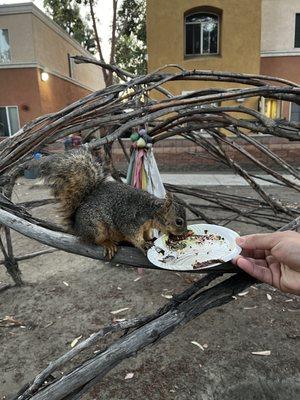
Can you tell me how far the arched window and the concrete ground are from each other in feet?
26.9

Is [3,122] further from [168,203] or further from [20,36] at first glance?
[168,203]

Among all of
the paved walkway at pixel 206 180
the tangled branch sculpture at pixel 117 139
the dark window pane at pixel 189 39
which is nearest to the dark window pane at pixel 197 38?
the dark window pane at pixel 189 39

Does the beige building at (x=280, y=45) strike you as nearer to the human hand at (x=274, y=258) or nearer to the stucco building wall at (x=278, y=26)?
the stucco building wall at (x=278, y=26)

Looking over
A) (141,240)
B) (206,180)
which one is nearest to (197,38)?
(206,180)

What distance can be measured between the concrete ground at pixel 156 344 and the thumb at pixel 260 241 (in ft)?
3.30

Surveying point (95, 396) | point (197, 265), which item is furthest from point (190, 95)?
point (95, 396)

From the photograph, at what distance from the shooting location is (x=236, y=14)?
9.76 m

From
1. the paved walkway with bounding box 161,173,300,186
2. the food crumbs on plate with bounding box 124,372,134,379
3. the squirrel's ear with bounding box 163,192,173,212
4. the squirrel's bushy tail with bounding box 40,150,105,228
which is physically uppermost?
the squirrel's bushy tail with bounding box 40,150,105,228

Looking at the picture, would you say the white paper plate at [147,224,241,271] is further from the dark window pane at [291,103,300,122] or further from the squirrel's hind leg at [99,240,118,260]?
the dark window pane at [291,103,300,122]

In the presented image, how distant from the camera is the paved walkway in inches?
325

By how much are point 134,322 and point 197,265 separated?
469 mm

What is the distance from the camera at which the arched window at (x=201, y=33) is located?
10.3 metres

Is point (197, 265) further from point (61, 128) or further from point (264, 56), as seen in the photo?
point (264, 56)

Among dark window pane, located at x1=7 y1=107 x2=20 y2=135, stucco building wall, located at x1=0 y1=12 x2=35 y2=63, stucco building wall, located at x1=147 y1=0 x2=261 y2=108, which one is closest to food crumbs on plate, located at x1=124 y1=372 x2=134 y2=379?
stucco building wall, located at x1=147 y1=0 x2=261 y2=108
